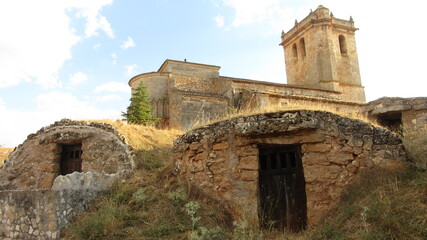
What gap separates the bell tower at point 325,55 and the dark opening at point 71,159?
22634 millimetres

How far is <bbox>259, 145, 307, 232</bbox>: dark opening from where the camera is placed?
511cm

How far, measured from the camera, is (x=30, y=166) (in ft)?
29.7

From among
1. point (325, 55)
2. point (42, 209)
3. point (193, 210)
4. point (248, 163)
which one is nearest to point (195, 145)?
point (248, 163)

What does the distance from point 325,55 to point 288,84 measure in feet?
24.4

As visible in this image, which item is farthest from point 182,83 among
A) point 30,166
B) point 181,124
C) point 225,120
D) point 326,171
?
point 326,171

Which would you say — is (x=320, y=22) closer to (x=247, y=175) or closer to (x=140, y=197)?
(x=247, y=175)

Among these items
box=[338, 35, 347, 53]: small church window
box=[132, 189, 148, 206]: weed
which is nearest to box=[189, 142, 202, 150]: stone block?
box=[132, 189, 148, 206]: weed

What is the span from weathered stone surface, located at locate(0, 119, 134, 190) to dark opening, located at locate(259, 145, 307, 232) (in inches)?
175

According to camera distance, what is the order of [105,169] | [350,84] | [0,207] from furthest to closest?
[350,84]
[105,169]
[0,207]

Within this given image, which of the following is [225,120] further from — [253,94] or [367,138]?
[253,94]

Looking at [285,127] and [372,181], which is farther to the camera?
[285,127]

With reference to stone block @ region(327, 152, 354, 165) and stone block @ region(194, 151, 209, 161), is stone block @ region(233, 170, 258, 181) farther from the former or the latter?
stone block @ region(327, 152, 354, 165)

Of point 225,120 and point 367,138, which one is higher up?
point 225,120

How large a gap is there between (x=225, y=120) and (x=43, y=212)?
340 cm
